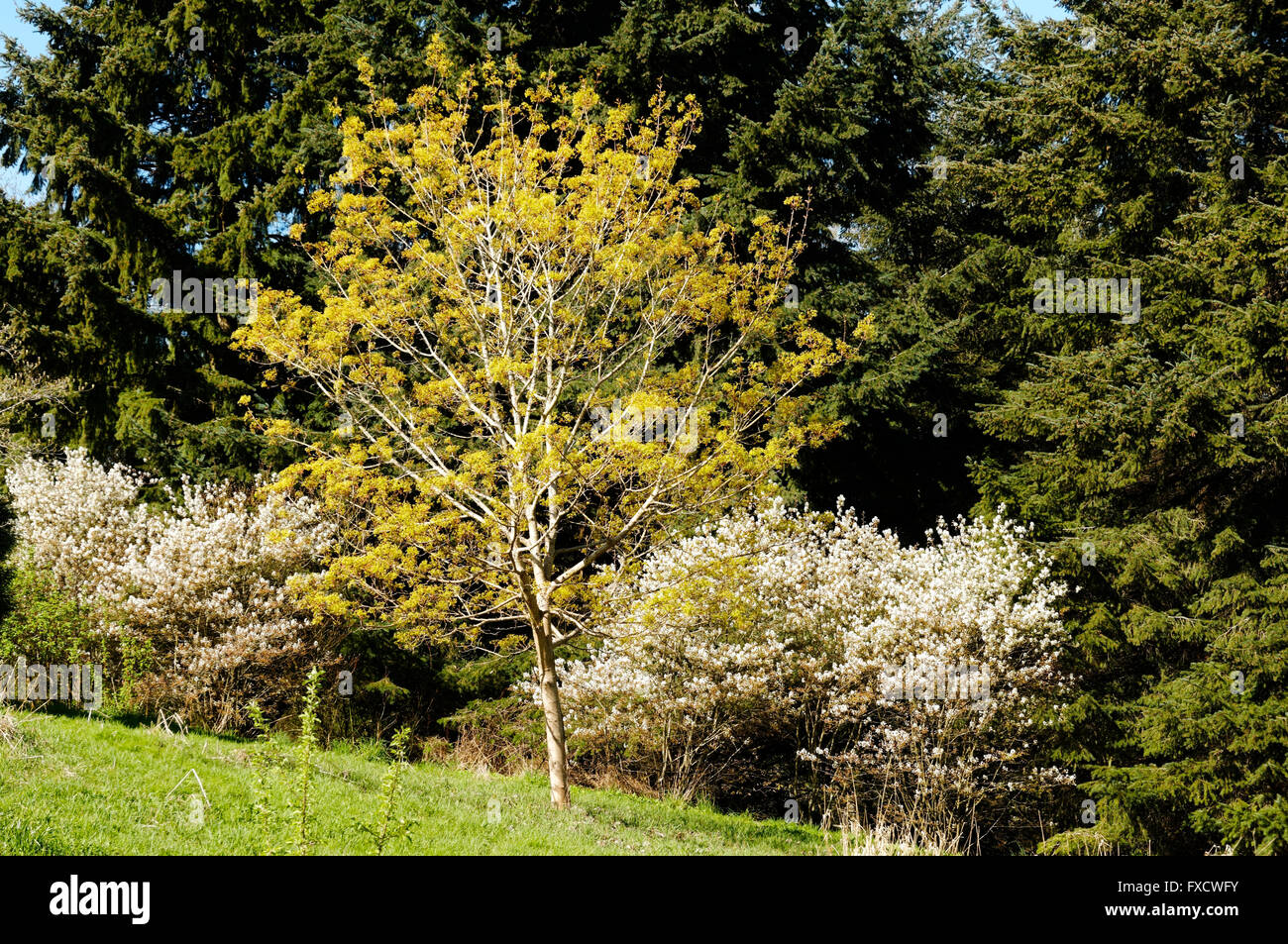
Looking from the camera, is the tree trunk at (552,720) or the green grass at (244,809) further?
the tree trunk at (552,720)

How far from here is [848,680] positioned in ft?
35.7

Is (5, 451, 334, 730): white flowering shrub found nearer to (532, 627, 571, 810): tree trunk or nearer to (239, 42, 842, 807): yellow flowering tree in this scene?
(239, 42, 842, 807): yellow flowering tree

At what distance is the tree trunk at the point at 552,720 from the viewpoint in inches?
347

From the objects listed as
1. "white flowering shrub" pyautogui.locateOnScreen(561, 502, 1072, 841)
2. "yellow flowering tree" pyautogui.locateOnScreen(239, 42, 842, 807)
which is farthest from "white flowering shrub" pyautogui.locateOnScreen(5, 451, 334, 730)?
"white flowering shrub" pyautogui.locateOnScreen(561, 502, 1072, 841)

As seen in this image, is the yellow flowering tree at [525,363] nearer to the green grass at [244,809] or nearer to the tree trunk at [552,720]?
the tree trunk at [552,720]

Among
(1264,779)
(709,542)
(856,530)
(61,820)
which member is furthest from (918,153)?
(61,820)

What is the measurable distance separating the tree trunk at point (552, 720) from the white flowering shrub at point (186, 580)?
309 centimetres

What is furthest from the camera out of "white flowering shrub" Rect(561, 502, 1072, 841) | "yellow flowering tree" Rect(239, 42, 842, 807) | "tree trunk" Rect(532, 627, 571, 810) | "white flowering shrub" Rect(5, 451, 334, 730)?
"white flowering shrub" Rect(5, 451, 334, 730)

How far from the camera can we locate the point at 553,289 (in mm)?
8984

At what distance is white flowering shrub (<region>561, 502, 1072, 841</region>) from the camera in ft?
34.3

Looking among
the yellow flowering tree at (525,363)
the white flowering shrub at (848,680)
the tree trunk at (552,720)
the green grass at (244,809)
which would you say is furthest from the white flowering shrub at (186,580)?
the white flowering shrub at (848,680)

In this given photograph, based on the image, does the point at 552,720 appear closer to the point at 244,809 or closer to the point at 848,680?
the point at 244,809

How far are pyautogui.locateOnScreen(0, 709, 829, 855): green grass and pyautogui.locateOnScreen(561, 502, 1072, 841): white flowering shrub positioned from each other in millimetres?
1430
